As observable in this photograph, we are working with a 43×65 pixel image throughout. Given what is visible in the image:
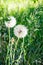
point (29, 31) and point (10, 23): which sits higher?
point (10, 23)

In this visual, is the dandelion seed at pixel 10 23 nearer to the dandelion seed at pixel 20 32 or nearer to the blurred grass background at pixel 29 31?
the dandelion seed at pixel 20 32

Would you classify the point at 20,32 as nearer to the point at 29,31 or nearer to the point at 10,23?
the point at 10,23

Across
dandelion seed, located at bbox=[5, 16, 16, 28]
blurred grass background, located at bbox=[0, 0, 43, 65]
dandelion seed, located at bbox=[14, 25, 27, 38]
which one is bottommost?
blurred grass background, located at bbox=[0, 0, 43, 65]

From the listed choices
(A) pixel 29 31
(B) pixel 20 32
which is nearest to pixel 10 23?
(B) pixel 20 32

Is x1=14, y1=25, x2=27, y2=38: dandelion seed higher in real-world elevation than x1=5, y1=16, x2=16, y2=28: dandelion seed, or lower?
lower

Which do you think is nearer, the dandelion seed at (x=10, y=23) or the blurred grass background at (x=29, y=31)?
the dandelion seed at (x=10, y=23)

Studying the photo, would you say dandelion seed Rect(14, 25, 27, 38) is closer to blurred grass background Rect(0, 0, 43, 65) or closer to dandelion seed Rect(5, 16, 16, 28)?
dandelion seed Rect(5, 16, 16, 28)

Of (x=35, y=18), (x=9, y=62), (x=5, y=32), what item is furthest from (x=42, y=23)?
(x=9, y=62)

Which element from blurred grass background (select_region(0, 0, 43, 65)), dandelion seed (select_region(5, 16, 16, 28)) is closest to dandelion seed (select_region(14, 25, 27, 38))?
dandelion seed (select_region(5, 16, 16, 28))

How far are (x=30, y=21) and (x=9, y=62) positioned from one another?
2.69 ft

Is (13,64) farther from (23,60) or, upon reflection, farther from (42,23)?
(42,23)

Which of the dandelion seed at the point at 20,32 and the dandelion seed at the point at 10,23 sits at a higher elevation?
the dandelion seed at the point at 10,23

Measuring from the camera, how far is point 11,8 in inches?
192

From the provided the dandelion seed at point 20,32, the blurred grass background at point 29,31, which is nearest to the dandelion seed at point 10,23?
the dandelion seed at point 20,32
